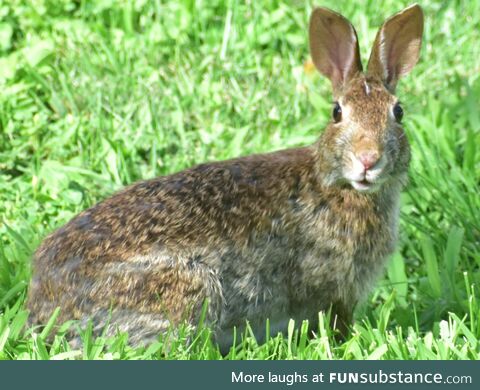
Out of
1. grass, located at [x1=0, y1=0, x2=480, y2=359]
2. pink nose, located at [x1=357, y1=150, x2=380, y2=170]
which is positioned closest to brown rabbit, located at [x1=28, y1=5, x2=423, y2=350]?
pink nose, located at [x1=357, y1=150, x2=380, y2=170]

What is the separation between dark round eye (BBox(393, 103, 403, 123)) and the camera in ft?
19.1

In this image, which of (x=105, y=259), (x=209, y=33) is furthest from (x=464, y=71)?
(x=105, y=259)

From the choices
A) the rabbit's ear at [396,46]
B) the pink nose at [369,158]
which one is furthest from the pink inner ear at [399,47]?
the pink nose at [369,158]

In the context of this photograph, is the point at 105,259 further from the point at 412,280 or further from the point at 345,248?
the point at 412,280

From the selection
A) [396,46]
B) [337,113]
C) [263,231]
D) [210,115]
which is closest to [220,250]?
[263,231]

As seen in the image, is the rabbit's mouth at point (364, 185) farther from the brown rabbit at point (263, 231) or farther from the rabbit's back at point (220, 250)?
the rabbit's back at point (220, 250)

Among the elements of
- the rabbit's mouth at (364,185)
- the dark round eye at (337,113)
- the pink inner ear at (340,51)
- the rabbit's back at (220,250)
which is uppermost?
the pink inner ear at (340,51)

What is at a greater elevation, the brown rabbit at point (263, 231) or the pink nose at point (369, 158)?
the pink nose at point (369, 158)

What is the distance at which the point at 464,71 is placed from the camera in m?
8.16

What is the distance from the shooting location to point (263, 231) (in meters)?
5.91

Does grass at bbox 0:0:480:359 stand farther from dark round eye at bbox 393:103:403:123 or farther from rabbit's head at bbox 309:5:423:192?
dark round eye at bbox 393:103:403:123

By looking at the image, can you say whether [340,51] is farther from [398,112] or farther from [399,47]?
[398,112]

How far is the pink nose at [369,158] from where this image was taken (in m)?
5.53
